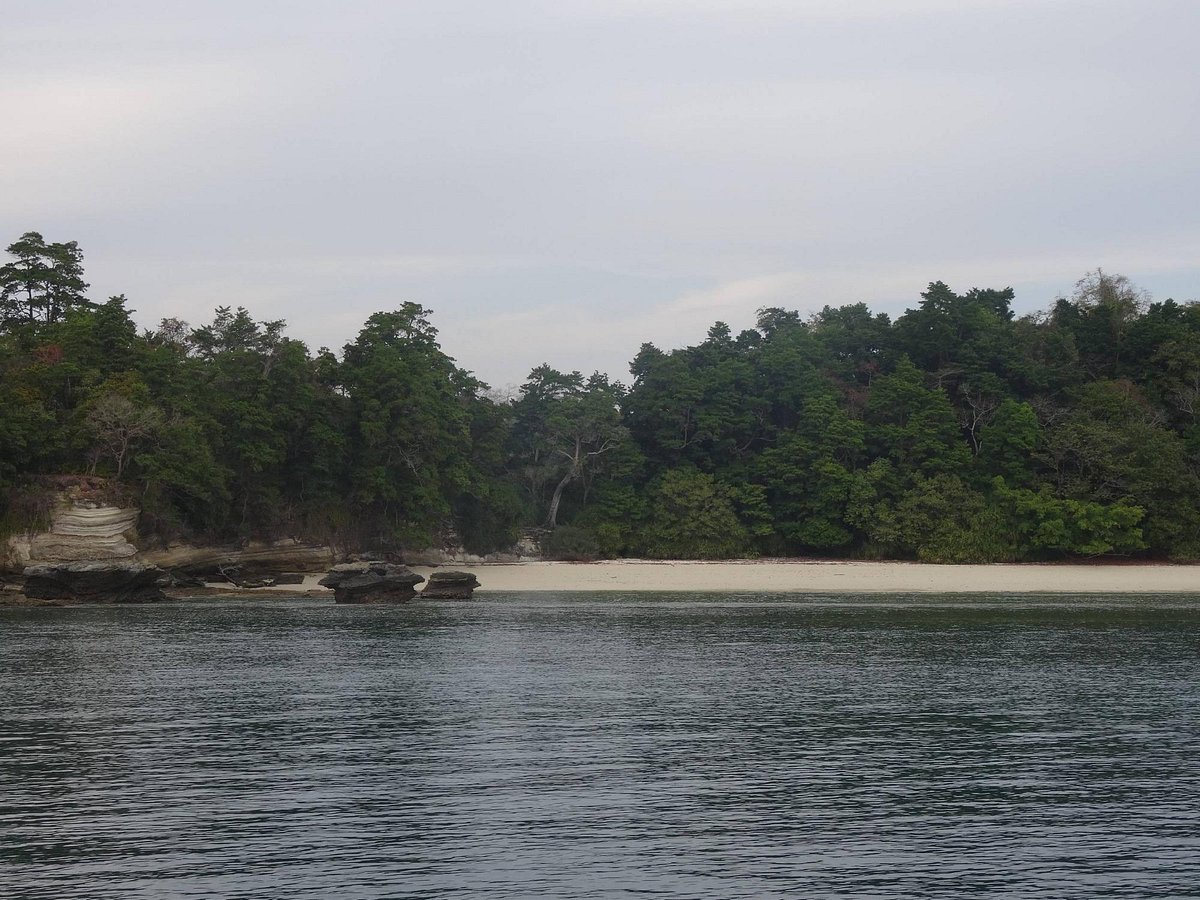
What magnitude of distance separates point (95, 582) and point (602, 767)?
4623cm

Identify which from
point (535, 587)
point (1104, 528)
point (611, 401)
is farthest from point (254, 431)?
point (1104, 528)

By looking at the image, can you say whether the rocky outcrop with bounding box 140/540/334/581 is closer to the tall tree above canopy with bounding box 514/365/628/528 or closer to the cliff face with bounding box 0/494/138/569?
the cliff face with bounding box 0/494/138/569

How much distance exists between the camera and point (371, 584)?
61.0 m

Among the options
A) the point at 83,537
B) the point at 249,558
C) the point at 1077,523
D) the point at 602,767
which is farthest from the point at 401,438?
the point at 602,767

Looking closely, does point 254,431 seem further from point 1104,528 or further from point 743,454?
point 1104,528

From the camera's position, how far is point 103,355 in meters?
67.6

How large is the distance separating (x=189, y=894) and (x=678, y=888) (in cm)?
569

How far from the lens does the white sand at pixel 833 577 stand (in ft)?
225

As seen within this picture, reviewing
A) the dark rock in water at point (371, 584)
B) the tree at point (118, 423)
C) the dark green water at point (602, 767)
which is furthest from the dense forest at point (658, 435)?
the dark green water at point (602, 767)

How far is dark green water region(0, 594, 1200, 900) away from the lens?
14.6m

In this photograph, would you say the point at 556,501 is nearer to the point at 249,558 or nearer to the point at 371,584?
the point at 249,558

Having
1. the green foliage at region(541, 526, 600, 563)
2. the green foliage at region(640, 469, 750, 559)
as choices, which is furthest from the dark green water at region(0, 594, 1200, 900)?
the green foliage at region(541, 526, 600, 563)

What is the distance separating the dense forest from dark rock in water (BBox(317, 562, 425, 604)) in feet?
32.3

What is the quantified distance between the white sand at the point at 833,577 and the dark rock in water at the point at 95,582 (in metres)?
9.55
